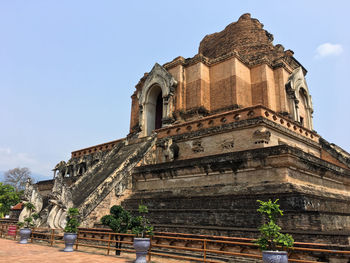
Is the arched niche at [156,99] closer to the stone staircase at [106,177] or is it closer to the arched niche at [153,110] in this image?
the arched niche at [153,110]

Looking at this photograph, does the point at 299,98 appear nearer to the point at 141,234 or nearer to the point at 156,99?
the point at 156,99

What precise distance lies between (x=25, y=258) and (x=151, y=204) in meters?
4.97

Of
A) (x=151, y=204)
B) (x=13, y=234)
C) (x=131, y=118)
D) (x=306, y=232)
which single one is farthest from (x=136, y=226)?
(x=131, y=118)

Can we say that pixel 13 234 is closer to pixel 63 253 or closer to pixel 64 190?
pixel 64 190

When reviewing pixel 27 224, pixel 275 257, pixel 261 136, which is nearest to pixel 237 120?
pixel 261 136

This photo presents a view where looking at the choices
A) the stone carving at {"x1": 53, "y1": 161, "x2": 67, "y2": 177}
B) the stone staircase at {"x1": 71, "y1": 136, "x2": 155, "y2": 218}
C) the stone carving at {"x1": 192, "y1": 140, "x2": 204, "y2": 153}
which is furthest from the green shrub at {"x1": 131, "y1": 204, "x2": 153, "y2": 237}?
the stone carving at {"x1": 53, "y1": 161, "x2": 67, "y2": 177}

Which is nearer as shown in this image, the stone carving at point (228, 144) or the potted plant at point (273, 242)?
the potted plant at point (273, 242)

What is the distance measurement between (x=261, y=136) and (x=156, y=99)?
11609mm

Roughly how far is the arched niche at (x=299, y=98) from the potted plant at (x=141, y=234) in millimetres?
13977

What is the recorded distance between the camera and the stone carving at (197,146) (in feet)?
46.6

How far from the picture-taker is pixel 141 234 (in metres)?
8.35

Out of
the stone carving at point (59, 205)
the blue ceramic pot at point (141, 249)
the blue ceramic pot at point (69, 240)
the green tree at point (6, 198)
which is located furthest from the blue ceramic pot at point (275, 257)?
the green tree at point (6, 198)

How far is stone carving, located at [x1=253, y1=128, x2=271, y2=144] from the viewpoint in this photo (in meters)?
11.9

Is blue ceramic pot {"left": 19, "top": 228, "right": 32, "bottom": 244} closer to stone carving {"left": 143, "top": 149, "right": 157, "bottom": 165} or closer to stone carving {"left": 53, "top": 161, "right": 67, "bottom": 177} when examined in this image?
stone carving {"left": 143, "top": 149, "right": 157, "bottom": 165}
